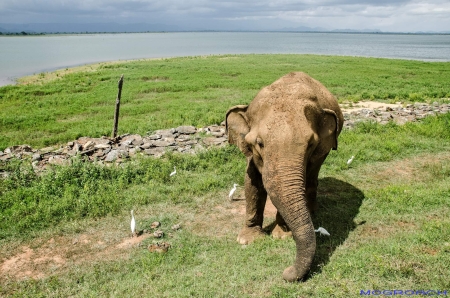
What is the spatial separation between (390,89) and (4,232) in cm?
2565

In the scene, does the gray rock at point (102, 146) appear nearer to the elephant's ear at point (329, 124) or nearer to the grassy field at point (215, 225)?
the grassy field at point (215, 225)

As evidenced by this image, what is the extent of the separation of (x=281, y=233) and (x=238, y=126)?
2180 mm

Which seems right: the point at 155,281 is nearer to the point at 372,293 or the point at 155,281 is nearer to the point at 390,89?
the point at 372,293

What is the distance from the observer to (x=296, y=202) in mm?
4957

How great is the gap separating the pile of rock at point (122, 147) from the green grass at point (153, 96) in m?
2.32

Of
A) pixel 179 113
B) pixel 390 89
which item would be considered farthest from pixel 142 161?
pixel 390 89

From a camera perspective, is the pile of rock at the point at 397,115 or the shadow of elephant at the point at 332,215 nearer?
the shadow of elephant at the point at 332,215

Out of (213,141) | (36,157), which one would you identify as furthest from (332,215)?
(36,157)

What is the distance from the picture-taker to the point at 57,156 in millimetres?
11672

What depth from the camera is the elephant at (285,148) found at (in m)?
4.99

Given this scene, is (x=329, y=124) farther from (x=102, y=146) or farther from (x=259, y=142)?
(x=102, y=146)

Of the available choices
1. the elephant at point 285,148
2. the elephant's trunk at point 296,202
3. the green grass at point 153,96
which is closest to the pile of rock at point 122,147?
the green grass at point 153,96

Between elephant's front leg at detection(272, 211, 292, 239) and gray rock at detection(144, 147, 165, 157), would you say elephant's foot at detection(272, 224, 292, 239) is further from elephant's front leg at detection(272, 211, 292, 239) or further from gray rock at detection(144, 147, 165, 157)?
gray rock at detection(144, 147, 165, 157)

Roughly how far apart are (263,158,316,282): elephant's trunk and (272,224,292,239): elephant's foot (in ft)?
5.25
